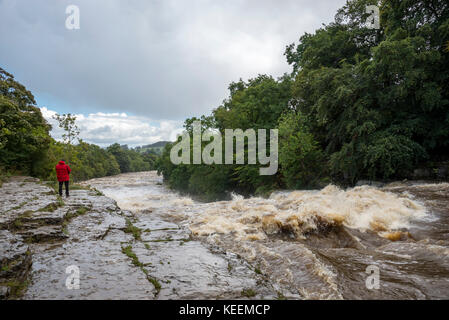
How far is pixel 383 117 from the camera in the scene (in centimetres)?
1595

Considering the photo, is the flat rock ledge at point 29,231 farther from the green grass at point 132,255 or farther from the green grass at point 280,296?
the green grass at point 280,296

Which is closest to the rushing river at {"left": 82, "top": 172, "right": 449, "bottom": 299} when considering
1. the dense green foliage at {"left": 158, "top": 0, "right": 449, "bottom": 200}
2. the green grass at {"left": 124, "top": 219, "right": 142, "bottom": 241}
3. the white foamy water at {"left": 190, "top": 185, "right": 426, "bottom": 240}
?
the white foamy water at {"left": 190, "top": 185, "right": 426, "bottom": 240}

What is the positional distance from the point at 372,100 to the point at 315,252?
1475cm

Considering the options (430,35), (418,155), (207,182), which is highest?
(430,35)

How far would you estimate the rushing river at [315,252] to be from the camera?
3.66 m

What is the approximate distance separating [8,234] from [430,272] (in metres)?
7.61

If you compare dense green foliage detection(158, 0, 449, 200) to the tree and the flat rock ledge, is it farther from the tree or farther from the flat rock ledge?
the tree

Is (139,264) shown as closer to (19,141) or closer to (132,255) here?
(132,255)

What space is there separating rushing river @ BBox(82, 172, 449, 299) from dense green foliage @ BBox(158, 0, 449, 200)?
6633mm

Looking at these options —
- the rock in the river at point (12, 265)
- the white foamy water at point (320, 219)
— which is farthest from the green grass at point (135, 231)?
the rock in the river at point (12, 265)

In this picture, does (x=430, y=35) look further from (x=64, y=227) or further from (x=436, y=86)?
(x=64, y=227)

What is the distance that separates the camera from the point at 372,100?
1644 cm

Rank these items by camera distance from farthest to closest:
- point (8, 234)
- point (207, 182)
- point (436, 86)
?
1. point (207, 182)
2. point (436, 86)
3. point (8, 234)

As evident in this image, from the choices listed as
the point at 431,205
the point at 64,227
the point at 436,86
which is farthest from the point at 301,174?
the point at 64,227
